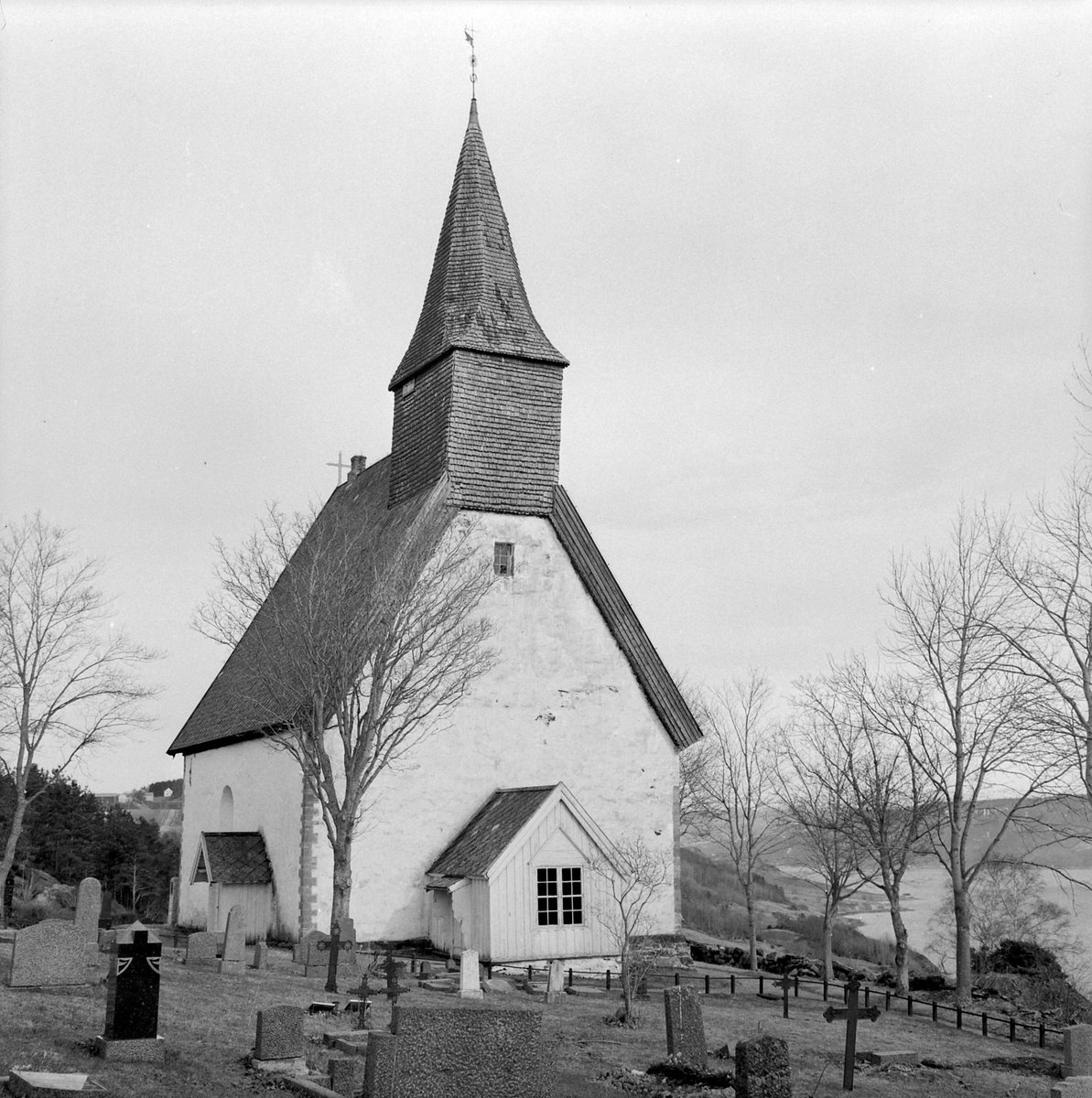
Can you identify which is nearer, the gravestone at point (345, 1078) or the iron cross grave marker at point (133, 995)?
the gravestone at point (345, 1078)

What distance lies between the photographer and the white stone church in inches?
942

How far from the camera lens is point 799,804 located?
115ft

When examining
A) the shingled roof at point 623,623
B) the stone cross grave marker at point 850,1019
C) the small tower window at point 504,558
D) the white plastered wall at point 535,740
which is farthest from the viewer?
the shingled roof at point 623,623

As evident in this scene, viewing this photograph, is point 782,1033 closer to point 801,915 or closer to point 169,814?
point 801,915

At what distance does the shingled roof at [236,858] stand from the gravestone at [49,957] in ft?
40.0

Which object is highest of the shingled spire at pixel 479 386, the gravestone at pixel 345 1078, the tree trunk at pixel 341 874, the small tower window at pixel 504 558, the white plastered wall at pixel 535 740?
the shingled spire at pixel 479 386

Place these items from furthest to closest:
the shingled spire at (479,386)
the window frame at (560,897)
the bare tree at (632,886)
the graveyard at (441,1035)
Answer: the shingled spire at (479,386)
the window frame at (560,897)
the bare tree at (632,886)
the graveyard at (441,1035)

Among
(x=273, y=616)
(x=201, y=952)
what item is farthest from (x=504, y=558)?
(x=201, y=952)

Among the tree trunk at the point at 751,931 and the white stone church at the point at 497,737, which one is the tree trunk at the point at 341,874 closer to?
the white stone church at the point at 497,737

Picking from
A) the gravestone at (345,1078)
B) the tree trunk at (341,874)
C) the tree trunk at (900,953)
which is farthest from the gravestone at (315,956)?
the tree trunk at (900,953)

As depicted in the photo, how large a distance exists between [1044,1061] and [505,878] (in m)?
10.3

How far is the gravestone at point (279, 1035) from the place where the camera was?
441 inches

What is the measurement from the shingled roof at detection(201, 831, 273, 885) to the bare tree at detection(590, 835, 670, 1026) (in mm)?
7950

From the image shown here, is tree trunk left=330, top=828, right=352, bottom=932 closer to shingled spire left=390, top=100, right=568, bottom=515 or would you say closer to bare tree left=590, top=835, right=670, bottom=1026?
bare tree left=590, top=835, right=670, bottom=1026
